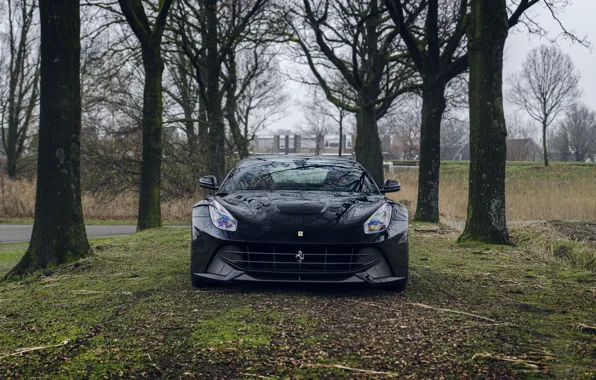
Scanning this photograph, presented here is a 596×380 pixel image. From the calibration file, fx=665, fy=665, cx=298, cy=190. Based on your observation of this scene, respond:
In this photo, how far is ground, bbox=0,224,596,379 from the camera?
403 cm

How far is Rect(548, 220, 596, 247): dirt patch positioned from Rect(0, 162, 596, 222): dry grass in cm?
402

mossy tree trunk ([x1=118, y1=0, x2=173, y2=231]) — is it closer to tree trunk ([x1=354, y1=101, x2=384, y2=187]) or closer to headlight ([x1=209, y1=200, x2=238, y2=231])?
headlight ([x1=209, y1=200, x2=238, y2=231])

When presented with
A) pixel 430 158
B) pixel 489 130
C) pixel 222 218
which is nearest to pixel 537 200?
pixel 430 158

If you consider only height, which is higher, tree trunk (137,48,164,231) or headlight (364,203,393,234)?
tree trunk (137,48,164,231)

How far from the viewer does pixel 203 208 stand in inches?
258

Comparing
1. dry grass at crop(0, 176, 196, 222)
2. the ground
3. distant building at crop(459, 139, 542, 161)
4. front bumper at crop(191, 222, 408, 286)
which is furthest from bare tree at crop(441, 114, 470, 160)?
front bumper at crop(191, 222, 408, 286)

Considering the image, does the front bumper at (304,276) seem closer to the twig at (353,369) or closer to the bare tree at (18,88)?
the twig at (353,369)

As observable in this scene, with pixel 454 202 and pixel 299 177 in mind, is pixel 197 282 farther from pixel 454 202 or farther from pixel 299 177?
pixel 454 202

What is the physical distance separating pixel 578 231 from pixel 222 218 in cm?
919

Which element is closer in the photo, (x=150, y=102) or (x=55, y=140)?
(x=55, y=140)

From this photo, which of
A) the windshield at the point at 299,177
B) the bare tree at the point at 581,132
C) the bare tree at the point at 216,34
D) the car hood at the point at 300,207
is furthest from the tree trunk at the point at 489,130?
the bare tree at the point at 581,132

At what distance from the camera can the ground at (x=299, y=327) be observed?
4027 millimetres

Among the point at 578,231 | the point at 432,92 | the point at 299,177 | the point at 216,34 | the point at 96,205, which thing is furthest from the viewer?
the point at 96,205

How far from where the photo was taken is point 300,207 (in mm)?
6215
